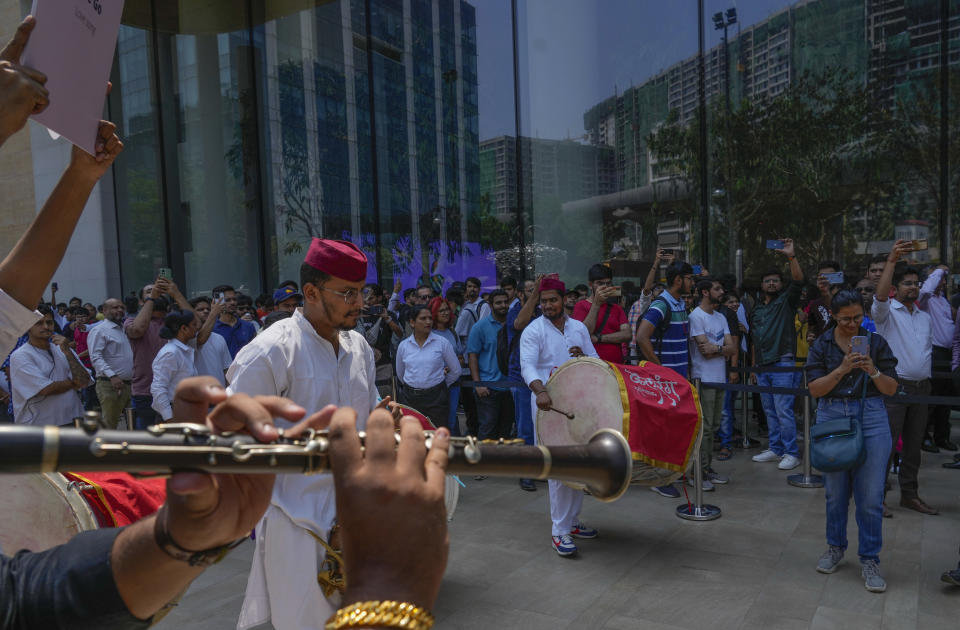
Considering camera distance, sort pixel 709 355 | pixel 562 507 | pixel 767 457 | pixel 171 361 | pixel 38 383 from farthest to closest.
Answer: pixel 767 457 → pixel 709 355 → pixel 171 361 → pixel 38 383 → pixel 562 507

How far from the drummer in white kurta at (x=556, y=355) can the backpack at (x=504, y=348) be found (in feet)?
5.68

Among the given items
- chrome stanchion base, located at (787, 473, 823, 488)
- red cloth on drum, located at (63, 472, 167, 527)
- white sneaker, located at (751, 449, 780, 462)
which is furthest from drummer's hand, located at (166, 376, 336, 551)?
white sneaker, located at (751, 449, 780, 462)

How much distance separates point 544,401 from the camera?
503 cm

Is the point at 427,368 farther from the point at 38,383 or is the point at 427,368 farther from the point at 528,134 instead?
the point at 528,134

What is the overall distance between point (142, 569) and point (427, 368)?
5.87 m

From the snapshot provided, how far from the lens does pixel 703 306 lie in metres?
7.19

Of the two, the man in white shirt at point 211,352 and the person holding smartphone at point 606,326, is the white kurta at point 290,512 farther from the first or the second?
the man in white shirt at point 211,352

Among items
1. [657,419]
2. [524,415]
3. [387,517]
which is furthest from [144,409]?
[387,517]

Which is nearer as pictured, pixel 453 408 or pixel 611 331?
pixel 611 331

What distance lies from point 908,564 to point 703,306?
3112mm

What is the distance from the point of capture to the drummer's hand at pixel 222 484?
1.22 meters

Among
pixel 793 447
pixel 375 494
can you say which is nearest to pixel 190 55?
pixel 793 447

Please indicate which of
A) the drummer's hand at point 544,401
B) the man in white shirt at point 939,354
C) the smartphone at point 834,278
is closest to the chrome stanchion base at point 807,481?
the smartphone at point 834,278

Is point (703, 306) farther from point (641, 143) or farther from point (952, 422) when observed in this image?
point (641, 143)
